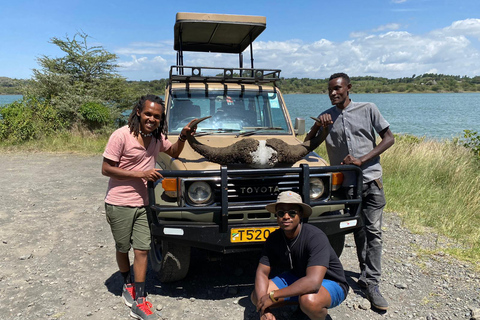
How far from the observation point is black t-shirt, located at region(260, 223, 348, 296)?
127 inches

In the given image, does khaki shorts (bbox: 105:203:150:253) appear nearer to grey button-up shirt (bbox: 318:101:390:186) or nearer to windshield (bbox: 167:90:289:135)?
windshield (bbox: 167:90:289:135)

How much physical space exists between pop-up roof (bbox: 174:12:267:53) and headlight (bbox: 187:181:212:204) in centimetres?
355

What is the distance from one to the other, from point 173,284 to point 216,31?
4565mm

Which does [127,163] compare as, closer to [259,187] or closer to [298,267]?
[259,187]

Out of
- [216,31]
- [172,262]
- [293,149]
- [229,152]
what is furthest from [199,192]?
[216,31]

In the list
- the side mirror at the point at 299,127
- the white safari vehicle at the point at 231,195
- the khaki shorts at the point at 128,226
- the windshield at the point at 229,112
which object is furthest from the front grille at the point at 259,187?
the side mirror at the point at 299,127

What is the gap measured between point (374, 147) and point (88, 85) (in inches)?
626

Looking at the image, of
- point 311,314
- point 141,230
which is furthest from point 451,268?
point 141,230

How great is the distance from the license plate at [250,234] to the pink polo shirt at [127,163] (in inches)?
34.9

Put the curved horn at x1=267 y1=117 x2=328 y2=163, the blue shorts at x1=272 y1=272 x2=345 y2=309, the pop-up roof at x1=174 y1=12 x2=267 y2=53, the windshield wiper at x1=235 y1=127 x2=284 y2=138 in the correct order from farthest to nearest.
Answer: the pop-up roof at x1=174 y1=12 x2=267 y2=53
the windshield wiper at x1=235 y1=127 x2=284 y2=138
the curved horn at x1=267 y1=117 x2=328 y2=163
the blue shorts at x1=272 y1=272 x2=345 y2=309

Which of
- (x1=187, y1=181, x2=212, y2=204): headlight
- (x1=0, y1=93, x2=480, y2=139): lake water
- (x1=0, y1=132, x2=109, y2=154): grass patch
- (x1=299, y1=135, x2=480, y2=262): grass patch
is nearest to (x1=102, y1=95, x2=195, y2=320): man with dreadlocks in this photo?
(x1=187, y1=181, x2=212, y2=204): headlight

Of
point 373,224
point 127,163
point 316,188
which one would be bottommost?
point 373,224

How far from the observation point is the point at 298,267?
3.39 m

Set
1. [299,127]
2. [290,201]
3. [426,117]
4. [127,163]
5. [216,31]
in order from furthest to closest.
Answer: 1. [426,117]
2. [216,31]
3. [299,127]
4. [127,163]
5. [290,201]
